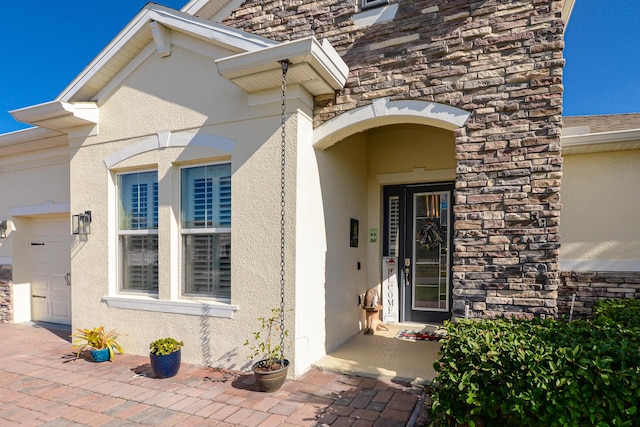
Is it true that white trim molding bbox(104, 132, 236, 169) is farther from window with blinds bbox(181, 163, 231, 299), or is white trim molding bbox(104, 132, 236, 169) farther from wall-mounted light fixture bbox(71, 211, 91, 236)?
wall-mounted light fixture bbox(71, 211, 91, 236)

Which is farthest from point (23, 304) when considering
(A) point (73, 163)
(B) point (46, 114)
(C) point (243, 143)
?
(C) point (243, 143)

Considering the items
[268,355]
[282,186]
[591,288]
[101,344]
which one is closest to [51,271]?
[101,344]

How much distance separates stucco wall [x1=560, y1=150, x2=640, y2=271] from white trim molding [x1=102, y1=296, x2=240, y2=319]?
195 inches

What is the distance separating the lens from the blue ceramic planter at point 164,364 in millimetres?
4266

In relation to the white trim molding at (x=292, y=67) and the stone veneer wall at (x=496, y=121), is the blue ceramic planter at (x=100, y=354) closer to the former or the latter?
the white trim molding at (x=292, y=67)

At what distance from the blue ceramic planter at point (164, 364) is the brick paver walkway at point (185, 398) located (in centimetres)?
7

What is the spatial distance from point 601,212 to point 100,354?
7.54 metres

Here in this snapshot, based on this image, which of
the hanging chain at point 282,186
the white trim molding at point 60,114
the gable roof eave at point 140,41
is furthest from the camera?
the white trim molding at point 60,114

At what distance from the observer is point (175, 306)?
4832 mm

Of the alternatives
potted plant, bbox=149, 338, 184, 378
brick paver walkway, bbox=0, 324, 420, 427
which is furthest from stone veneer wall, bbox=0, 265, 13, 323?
potted plant, bbox=149, 338, 184, 378

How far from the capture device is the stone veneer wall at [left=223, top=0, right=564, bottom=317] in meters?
3.61

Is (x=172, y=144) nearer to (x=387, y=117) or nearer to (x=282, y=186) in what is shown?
(x=282, y=186)

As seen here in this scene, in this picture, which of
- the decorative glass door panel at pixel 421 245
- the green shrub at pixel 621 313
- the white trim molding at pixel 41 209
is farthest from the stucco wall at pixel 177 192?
the green shrub at pixel 621 313

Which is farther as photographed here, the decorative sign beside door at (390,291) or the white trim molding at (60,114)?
the decorative sign beside door at (390,291)
